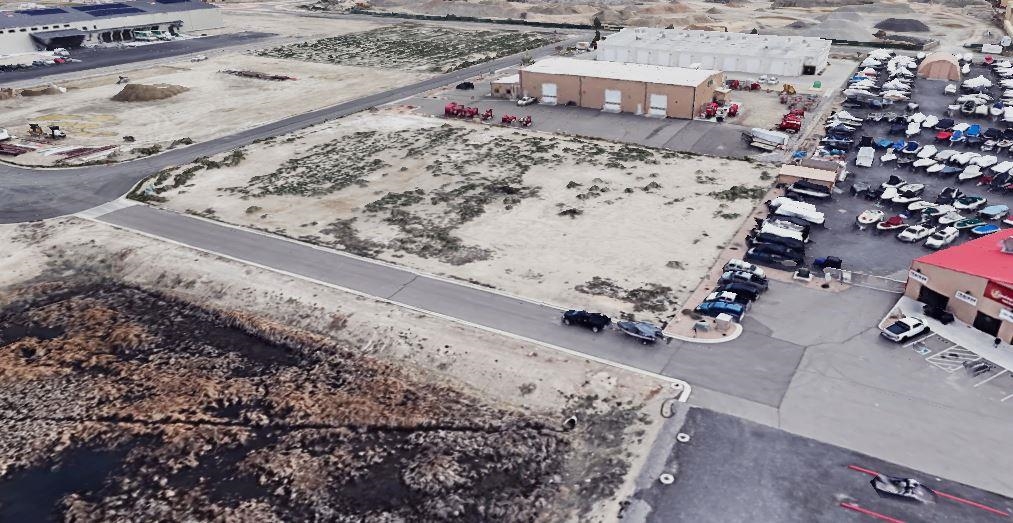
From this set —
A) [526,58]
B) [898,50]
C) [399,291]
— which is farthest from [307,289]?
[898,50]

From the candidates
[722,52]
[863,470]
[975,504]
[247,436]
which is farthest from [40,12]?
[975,504]

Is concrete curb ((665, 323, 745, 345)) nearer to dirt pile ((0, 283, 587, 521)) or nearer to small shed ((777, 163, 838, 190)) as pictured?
dirt pile ((0, 283, 587, 521))

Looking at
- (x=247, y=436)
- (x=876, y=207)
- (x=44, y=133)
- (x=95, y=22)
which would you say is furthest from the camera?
(x=95, y=22)

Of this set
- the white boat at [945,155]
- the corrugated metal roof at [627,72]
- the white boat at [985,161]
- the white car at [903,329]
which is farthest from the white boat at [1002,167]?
the corrugated metal roof at [627,72]

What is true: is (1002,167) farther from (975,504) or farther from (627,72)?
(975,504)

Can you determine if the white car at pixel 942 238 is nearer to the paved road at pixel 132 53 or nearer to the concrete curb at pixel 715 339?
the concrete curb at pixel 715 339

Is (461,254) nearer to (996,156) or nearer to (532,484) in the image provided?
(532,484)
